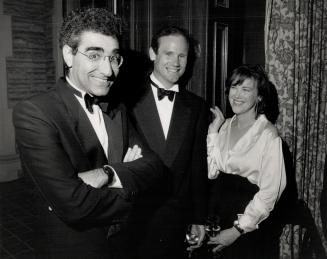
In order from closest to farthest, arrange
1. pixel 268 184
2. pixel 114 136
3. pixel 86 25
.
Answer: pixel 86 25 < pixel 114 136 < pixel 268 184

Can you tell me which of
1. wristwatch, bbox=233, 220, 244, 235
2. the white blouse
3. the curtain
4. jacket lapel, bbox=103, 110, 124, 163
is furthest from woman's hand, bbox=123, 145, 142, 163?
the curtain

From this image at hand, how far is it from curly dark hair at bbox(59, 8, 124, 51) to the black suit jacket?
2.42 ft

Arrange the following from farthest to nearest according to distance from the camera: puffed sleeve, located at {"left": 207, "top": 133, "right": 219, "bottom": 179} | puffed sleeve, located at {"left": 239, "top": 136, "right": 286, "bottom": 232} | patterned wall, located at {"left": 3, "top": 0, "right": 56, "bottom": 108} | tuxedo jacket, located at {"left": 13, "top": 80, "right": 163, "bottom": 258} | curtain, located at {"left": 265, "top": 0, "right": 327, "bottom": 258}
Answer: patterned wall, located at {"left": 3, "top": 0, "right": 56, "bottom": 108} → curtain, located at {"left": 265, "top": 0, "right": 327, "bottom": 258} → puffed sleeve, located at {"left": 207, "top": 133, "right": 219, "bottom": 179} → puffed sleeve, located at {"left": 239, "top": 136, "right": 286, "bottom": 232} → tuxedo jacket, located at {"left": 13, "top": 80, "right": 163, "bottom": 258}

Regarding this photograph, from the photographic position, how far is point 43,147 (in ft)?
4.89

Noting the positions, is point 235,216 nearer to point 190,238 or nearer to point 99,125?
point 190,238

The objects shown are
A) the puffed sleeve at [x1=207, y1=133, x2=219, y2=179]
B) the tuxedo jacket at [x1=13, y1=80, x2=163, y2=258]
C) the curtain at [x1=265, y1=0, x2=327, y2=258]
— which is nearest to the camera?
the tuxedo jacket at [x1=13, y1=80, x2=163, y2=258]

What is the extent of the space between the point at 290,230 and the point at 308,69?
1457 mm

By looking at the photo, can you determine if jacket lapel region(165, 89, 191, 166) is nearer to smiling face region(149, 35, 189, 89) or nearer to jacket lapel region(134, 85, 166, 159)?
jacket lapel region(134, 85, 166, 159)

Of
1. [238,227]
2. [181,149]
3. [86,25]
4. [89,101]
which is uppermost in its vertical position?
[86,25]

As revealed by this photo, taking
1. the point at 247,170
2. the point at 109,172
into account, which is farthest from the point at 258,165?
the point at 109,172

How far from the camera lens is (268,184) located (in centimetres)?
221

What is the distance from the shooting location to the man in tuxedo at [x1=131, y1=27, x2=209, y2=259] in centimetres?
226

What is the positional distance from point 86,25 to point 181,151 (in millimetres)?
1058

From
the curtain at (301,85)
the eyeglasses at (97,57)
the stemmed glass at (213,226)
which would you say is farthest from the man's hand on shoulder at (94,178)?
the curtain at (301,85)
